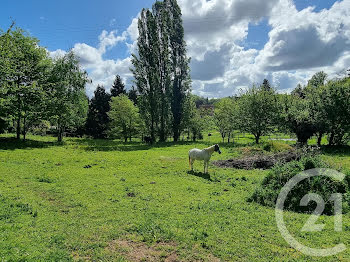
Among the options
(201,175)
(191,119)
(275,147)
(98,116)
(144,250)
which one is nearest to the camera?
(144,250)

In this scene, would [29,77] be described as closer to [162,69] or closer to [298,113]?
[162,69]

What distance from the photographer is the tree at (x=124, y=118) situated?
47.4 m

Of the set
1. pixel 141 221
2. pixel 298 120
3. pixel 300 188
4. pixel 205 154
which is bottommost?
pixel 141 221

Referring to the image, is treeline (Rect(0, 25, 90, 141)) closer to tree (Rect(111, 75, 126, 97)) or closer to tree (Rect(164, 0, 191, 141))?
tree (Rect(164, 0, 191, 141))

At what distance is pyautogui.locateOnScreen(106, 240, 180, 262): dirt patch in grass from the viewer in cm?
667

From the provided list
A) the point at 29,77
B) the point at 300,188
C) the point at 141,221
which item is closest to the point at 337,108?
the point at 300,188

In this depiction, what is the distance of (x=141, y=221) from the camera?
29.2 feet

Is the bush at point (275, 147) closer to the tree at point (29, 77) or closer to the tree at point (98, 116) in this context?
the tree at point (29, 77)

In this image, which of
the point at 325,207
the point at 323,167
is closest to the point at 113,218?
the point at 325,207

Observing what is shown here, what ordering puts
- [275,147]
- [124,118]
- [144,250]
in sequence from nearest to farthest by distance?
[144,250] < [275,147] < [124,118]

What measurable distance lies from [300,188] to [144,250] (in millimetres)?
8330

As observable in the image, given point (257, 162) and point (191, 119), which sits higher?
point (191, 119)

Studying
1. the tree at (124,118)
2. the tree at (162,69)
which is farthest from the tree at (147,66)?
the tree at (124,118)

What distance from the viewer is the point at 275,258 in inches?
260
